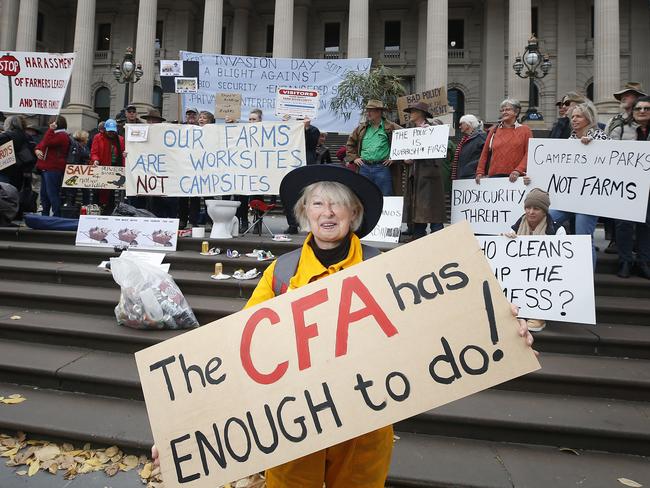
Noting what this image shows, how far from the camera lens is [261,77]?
57.1 feet

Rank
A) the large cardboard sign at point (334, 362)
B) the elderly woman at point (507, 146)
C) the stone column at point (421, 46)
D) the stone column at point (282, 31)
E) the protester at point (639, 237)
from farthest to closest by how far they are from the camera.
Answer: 1. the stone column at point (421, 46)
2. the stone column at point (282, 31)
3. the elderly woman at point (507, 146)
4. the protester at point (639, 237)
5. the large cardboard sign at point (334, 362)

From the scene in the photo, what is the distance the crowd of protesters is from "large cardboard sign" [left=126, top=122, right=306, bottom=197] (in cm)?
58

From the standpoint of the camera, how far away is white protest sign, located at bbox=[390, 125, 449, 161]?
6.06m

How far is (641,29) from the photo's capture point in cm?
2947

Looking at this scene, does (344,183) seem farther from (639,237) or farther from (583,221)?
(639,237)

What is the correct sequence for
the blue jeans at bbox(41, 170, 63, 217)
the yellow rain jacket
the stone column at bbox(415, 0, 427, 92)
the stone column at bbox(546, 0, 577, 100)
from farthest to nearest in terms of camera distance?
the stone column at bbox(415, 0, 427, 92) → the stone column at bbox(546, 0, 577, 100) → the blue jeans at bbox(41, 170, 63, 217) → the yellow rain jacket

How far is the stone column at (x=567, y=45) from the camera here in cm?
2994

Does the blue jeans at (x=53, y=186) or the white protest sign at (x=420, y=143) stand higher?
the white protest sign at (x=420, y=143)

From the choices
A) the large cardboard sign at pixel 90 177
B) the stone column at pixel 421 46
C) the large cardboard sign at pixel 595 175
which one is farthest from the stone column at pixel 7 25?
the large cardboard sign at pixel 595 175

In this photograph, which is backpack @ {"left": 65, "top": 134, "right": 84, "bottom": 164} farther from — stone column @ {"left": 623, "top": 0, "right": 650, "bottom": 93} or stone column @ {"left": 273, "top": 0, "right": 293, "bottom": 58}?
stone column @ {"left": 623, "top": 0, "right": 650, "bottom": 93}

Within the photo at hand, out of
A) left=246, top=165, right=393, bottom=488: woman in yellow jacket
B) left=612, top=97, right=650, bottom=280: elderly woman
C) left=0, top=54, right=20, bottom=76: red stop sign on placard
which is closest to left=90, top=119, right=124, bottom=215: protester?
left=0, top=54, right=20, bottom=76: red stop sign on placard

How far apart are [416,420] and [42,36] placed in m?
45.1

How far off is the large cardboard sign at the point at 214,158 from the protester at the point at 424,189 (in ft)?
5.61

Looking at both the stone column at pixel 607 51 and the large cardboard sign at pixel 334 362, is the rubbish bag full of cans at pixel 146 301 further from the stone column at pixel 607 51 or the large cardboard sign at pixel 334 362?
the stone column at pixel 607 51
